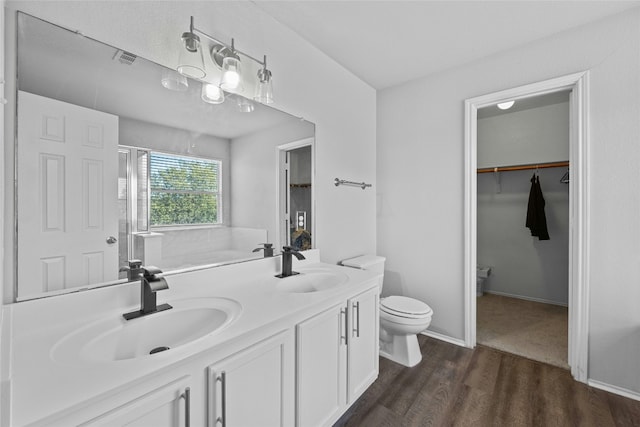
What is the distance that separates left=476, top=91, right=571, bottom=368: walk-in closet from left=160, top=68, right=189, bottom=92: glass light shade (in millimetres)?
3153

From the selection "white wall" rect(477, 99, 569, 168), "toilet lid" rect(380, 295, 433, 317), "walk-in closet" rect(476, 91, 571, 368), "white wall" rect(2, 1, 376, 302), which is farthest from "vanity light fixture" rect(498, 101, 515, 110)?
"toilet lid" rect(380, 295, 433, 317)

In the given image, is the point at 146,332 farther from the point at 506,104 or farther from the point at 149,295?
the point at 506,104

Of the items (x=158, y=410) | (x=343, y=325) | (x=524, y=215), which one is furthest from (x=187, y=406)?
(x=524, y=215)

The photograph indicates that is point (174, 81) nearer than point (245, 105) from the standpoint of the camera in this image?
Yes

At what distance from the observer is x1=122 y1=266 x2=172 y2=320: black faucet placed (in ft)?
3.45

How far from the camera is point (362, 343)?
1645mm

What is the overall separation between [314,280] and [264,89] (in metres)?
1.23

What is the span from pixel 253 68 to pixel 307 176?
2.59ft

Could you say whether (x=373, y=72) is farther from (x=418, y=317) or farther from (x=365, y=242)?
(x=418, y=317)

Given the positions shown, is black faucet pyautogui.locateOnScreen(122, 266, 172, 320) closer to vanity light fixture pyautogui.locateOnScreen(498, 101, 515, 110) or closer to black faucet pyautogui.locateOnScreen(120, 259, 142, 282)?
black faucet pyautogui.locateOnScreen(120, 259, 142, 282)

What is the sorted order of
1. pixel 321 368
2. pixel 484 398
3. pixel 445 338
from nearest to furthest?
pixel 321 368 → pixel 484 398 → pixel 445 338

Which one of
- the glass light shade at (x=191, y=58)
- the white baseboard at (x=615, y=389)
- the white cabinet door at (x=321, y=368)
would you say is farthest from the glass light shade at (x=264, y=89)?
the white baseboard at (x=615, y=389)

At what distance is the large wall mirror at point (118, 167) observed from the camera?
3.33 feet

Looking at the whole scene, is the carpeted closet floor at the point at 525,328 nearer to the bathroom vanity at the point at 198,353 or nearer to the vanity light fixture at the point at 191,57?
the bathroom vanity at the point at 198,353
